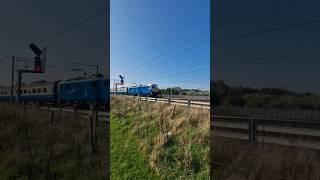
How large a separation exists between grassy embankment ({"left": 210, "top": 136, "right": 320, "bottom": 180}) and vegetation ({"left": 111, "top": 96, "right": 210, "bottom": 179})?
0.17 metres

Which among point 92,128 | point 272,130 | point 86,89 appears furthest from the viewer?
point 272,130

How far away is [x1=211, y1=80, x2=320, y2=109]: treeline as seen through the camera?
3987 millimetres

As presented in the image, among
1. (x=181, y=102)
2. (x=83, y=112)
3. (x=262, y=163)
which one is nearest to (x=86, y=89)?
(x=83, y=112)

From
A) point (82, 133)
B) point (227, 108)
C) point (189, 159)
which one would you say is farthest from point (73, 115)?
point (227, 108)

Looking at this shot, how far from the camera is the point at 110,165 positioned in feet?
13.1

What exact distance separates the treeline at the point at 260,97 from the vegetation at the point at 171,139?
1.42ft

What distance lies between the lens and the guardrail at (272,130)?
4.88 meters

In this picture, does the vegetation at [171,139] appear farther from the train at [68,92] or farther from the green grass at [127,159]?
the train at [68,92]

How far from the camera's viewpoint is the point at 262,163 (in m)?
4.20

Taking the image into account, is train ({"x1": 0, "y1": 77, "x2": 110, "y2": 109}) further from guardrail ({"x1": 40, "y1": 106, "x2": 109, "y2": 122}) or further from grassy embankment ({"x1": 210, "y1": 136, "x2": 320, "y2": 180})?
grassy embankment ({"x1": 210, "y1": 136, "x2": 320, "y2": 180})

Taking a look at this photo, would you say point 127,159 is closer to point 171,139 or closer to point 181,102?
point 171,139

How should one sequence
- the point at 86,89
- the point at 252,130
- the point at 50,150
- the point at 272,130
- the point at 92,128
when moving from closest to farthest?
the point at 86,89, the point at 92,128, the point at 50,150, the point at 252,130, the point at 272,130

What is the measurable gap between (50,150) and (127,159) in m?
1.02

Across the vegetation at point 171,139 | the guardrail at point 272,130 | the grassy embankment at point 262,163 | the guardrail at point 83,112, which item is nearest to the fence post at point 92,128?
the guardrail at point 83,112
